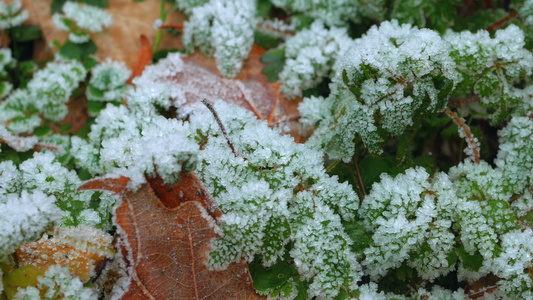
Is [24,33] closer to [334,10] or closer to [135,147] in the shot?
[135,147]

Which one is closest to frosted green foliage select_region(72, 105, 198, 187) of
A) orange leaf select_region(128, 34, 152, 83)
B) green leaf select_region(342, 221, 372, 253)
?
orange leaf select_region(128, 34, 152, 83)

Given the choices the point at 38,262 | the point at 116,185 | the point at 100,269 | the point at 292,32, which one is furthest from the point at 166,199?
the point at 292,32

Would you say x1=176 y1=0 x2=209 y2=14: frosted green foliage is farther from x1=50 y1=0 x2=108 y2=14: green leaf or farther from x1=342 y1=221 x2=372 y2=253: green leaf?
x1=342 y1=221 x2=372 y2=253: green leaf

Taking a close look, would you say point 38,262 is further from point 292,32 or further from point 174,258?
point 292,32

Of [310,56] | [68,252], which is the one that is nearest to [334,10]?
[310,56]

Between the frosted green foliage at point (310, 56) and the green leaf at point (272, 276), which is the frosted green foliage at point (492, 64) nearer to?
the frosted green foliage at point (310, 56)
